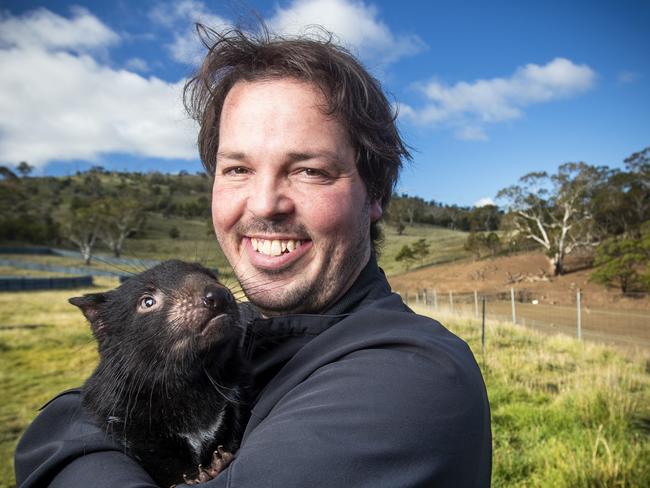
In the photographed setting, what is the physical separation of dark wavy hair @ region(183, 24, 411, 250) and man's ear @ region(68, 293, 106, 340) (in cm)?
135

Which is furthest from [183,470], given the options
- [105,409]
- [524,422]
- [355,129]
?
[524,422]

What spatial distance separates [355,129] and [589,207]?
52934 mm

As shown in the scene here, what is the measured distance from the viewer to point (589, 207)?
1903 inches

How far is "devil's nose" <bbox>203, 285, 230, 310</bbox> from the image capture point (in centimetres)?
230

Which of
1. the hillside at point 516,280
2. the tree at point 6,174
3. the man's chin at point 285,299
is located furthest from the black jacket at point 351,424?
the tree at point 6,174

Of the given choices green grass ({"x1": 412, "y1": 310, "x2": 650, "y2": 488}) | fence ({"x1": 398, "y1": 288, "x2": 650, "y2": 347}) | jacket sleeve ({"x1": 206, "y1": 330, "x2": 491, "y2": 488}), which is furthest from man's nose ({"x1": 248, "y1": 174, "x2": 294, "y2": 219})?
fence ({"x1": 398, "y1": 288, "x2": 650, "y2": 347})

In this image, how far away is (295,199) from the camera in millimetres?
2262

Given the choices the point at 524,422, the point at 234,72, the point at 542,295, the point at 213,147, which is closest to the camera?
the point at 234,72

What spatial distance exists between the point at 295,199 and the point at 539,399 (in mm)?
8129

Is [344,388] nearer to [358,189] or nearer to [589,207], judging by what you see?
[358,189]

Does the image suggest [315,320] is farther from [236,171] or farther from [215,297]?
[236,171]

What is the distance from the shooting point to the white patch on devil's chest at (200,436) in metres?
2.44

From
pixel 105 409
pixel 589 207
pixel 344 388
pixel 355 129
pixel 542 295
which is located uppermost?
pixel 589 207

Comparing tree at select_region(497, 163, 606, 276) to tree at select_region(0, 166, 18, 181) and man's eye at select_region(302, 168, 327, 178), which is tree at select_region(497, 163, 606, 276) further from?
tree at select_region(0, 166, 18, 181)
